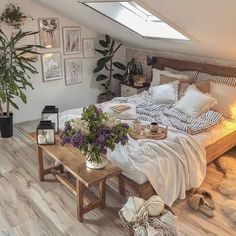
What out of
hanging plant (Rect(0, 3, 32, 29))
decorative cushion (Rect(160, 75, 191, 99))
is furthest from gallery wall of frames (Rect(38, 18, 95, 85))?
decorative cushion (Rect(160, 75, 191, 99))

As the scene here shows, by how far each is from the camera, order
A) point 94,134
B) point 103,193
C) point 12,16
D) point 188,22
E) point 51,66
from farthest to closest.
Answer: point 51,66, point 12,16, point 188,22, point 103,193, point 94,134

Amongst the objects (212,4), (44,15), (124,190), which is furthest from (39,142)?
(44,15)

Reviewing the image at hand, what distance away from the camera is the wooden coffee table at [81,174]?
7.38ft

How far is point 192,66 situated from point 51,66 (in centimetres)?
228

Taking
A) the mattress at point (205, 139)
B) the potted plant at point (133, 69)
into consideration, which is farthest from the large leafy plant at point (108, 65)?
the mattress at point (205, 139)

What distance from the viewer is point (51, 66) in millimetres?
4734

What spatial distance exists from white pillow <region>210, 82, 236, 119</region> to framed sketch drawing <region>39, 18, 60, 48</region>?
263 cm

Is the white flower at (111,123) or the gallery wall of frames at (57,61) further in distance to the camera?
the gallery wall of frames at (57,61)

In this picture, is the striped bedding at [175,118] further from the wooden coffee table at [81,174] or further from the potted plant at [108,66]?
the potted plant at [108,66]

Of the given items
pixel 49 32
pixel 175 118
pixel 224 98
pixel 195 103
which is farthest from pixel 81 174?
pixel 49 32

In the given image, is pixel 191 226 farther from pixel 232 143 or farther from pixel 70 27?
pixel 70 27

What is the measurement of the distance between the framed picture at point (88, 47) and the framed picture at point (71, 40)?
0.12 meters

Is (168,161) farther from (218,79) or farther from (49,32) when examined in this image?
(49,32)

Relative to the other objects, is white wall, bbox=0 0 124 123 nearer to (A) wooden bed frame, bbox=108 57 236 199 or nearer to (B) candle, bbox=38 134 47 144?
(A) wooden bed frame, bbox=108 57 236 199
